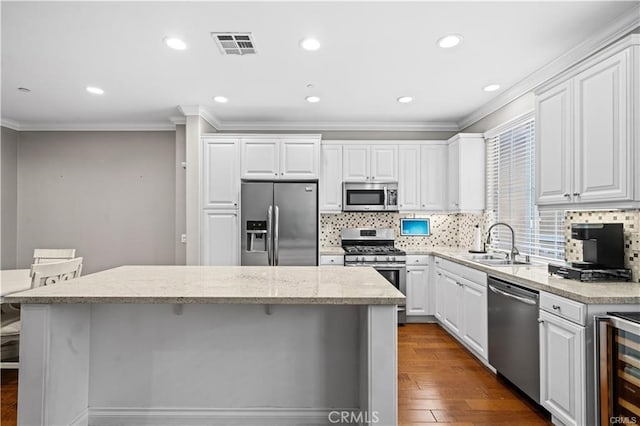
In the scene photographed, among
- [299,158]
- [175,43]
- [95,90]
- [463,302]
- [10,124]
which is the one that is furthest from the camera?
[10,124]

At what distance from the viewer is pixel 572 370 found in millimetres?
1988

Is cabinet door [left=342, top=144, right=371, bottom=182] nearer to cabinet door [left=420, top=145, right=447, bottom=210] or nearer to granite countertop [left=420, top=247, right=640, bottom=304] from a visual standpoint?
cabinet door [left=420, top=145, right=447, bottom=210]

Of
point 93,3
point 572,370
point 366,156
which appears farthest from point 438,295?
point 93,3

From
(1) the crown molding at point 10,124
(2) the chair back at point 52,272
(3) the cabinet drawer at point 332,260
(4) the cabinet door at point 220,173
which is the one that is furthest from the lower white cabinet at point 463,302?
(1) the crown molding at point 10,124

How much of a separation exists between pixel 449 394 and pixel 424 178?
281 centimetres

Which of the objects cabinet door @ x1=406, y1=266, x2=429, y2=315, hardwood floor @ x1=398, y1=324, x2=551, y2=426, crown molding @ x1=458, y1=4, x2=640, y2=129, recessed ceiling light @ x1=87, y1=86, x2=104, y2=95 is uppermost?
recessed ceiling light @ x1=87, y1=86, x2=104, y2=95

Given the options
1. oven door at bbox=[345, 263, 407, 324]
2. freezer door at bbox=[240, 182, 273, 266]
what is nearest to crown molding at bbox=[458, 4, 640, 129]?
oven door at bbox=[345, 263, 407, 324]

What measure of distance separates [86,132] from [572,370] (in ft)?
19.8

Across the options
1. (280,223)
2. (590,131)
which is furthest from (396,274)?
(590,131)

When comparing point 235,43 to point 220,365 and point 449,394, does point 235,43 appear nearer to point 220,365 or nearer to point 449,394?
point 220,365

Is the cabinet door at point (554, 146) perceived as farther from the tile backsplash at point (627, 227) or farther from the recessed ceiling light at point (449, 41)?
the recessed ceiling light at point (449, 41)

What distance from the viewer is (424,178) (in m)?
4.76

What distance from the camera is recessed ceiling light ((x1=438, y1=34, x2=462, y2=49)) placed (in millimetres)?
2554

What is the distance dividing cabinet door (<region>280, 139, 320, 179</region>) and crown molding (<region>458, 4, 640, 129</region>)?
209 cm
